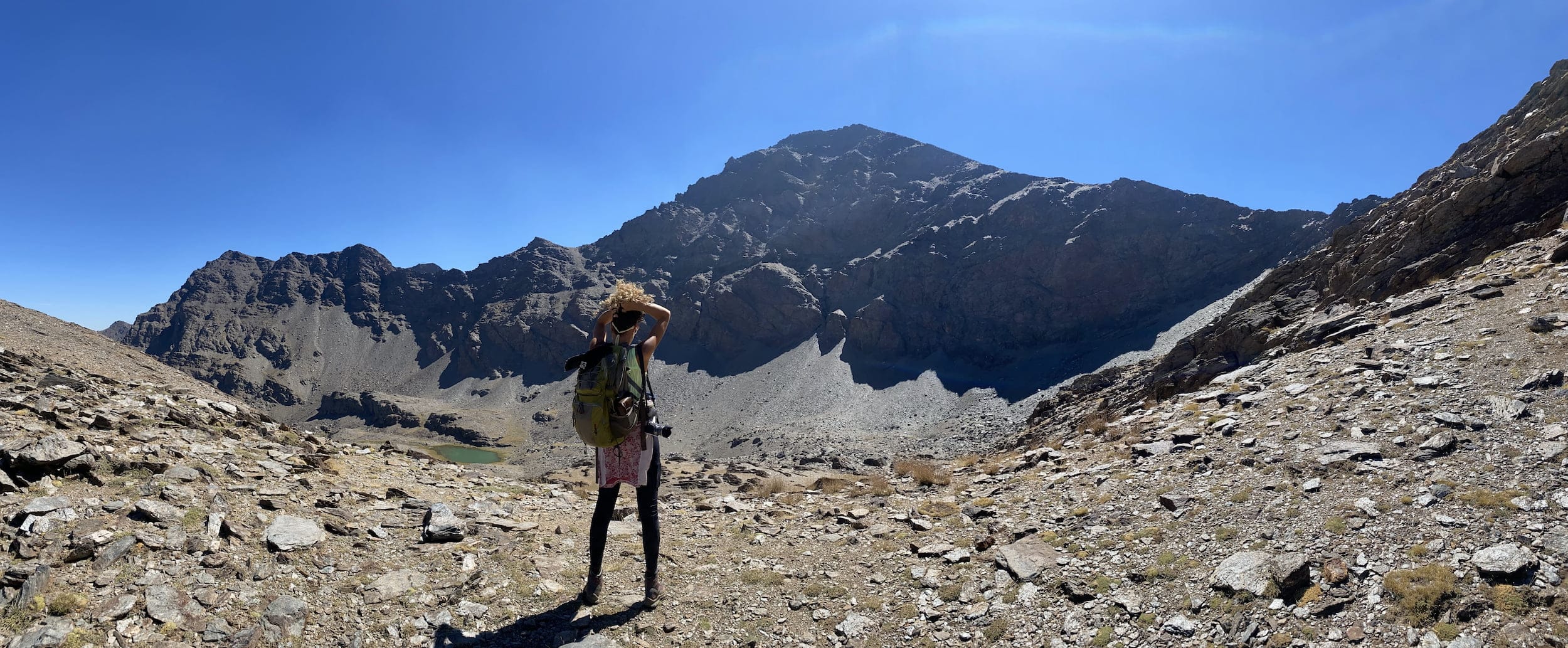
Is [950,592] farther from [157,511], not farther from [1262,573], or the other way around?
[157,511]

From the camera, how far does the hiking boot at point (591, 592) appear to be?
6379mm

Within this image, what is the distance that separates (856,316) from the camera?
137m

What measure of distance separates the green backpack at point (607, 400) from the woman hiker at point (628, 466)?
0.42 feet

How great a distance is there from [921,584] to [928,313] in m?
140

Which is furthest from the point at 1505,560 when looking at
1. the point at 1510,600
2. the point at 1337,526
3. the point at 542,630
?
the point at 542,630

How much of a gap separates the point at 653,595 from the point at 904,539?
402 centimetres

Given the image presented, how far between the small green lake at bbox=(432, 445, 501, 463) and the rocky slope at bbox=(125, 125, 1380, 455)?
6418mm

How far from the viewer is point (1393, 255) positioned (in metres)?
27.9

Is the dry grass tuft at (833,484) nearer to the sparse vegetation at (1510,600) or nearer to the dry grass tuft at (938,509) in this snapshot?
the dry grass tuft at (938,509)

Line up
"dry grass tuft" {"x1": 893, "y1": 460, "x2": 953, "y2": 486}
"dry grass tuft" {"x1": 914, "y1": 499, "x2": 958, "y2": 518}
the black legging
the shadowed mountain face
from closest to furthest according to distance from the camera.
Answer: the black legging < "dry grass tuft" {"x1": 914, "y1": 499, "x2": 958, "y2": 518} < "dry grass tuft" {"x1": 893, "y1": 460, "x2": 953, "y2": 486} < the shadowed mountain face

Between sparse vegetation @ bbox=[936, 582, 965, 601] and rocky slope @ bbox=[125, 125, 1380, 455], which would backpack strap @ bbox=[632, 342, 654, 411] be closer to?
sparse vegetation @ bbox=[936, 582, 965, 601]

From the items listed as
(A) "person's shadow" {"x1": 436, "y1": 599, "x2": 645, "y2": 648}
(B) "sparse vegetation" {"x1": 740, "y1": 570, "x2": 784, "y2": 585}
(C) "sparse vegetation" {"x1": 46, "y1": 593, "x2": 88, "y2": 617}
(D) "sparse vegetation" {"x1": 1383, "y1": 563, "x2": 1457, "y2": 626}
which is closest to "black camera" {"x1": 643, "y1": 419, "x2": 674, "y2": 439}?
(A) "person's shadow" {"x1": 436, "y1": 599, "x2": 645, "y2": 648}

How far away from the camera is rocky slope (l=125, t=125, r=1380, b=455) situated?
123 m

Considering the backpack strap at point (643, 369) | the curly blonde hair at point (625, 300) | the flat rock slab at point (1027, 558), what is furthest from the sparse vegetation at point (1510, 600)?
the curly blonde hair at point (625, 300)
